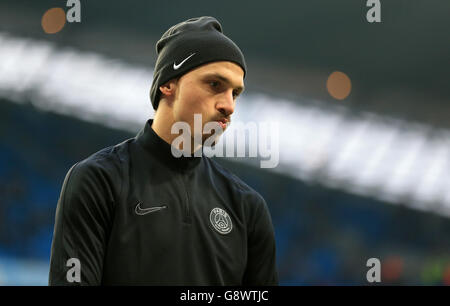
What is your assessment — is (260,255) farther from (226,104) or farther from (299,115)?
(299,115)

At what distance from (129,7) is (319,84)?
1.68m

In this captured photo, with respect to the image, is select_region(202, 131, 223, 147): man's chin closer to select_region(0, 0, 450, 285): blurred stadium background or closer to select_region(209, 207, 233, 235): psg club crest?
select_region(209, 207, 233, 235): psg club crest

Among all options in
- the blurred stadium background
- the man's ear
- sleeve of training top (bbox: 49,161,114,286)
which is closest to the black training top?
sleeve of training top (bbox: 49,161,114,286)

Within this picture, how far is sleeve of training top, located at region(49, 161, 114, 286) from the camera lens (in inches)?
45.8

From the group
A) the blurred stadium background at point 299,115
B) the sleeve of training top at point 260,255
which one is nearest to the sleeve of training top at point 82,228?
the sleeve of training top at point 260,255

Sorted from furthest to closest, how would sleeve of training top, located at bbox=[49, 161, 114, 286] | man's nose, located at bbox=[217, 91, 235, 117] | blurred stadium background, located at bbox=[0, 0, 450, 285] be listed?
blurred stadium background, located at bbox=[0, 0, 450, 285]
man's nose, located at bbox=[217, 91, 235, 117]
sleeve of training top, located at bbox=[49, 161, 114, 286]

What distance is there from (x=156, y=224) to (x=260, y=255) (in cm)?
36

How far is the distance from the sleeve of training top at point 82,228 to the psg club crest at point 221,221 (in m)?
0.29

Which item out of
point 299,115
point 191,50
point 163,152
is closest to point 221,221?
point 163,152

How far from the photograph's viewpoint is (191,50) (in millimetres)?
1441

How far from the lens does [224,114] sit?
1.38 metres

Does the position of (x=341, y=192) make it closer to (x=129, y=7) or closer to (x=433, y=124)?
(x=433, y=124)

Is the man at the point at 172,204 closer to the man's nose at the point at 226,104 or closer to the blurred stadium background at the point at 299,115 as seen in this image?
the man's nose at the point at 226,104

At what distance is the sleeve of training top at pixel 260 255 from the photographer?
1.44 meters
